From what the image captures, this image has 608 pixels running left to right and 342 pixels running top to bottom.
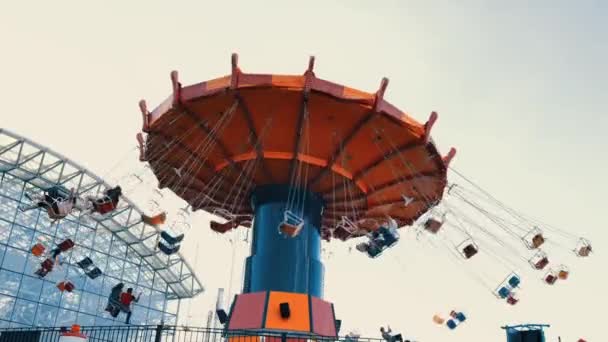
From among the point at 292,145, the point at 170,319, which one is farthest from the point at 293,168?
the point at 170,319

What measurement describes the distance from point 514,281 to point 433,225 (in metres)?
3.92

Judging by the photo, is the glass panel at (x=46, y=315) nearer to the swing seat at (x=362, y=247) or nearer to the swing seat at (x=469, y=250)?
the swing seat at (x=362, y=247)

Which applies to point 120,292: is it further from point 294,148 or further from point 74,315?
point 74,315

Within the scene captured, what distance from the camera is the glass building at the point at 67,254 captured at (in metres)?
31.9

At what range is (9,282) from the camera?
31.3 metres

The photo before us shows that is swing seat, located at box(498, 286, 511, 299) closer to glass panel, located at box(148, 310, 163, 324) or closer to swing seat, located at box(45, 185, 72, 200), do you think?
swing seat, located at box(45, 185, 72, 200)

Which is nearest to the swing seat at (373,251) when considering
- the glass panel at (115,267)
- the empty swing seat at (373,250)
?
the empty swing seat at (373,250)

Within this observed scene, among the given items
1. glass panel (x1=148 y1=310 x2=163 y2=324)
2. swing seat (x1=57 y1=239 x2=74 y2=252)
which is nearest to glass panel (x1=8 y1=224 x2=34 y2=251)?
glass panel (x1=148 y1=310 x2=163 y2=324)

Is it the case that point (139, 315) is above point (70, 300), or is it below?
below

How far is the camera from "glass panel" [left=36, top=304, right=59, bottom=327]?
32444mm

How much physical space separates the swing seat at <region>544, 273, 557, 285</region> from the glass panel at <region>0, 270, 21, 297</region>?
1183 inches

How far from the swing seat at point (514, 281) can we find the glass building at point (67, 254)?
25.4 m

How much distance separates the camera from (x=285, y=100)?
14617 mm

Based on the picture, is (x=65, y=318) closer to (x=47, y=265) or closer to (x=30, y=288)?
(x=30, y=288)
